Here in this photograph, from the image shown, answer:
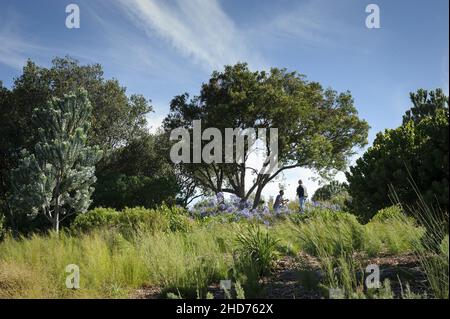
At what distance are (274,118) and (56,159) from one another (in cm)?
1242

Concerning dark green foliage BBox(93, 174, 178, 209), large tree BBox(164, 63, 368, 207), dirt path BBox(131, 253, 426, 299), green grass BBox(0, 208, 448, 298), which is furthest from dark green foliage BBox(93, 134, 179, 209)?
dirt path BBox(131, 253, 426, 299)

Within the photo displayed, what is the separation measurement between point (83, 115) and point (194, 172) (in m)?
11.8

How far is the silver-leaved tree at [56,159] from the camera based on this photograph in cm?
1365

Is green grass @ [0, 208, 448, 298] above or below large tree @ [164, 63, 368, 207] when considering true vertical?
below

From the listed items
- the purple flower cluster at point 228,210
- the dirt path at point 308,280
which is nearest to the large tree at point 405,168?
the dirt path at point 308,280

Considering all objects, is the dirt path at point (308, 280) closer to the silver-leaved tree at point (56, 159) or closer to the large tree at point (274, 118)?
the silver-leaved tree at point (56, 159)

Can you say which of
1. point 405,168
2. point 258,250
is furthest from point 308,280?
point 405,168

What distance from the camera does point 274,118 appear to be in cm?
2302

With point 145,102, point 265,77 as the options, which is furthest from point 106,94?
point 265,77

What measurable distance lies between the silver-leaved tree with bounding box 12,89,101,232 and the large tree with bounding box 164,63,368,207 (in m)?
9.15

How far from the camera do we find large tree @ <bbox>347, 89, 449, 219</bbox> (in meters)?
5.66

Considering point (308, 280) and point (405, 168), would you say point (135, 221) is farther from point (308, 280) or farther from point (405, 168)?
point (405, 168)

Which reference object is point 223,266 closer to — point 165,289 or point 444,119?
point 165,289

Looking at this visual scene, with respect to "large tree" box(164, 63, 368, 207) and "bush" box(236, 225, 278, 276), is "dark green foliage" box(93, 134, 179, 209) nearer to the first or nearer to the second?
"large tree" box(164, 63, 368, 207)
